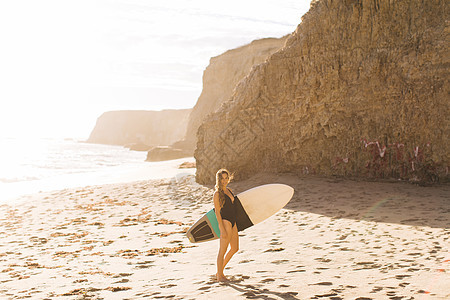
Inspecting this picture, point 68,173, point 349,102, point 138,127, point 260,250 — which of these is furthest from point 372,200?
point 138,127

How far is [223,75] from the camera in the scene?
4850 centimetres

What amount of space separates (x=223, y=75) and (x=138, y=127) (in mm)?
82045

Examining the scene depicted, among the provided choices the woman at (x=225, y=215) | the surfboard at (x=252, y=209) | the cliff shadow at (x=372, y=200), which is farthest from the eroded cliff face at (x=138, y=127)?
the woman at (x=225, y=215)

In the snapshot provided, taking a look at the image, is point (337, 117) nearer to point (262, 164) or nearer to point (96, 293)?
point (262, 164)

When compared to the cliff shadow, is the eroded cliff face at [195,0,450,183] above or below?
above

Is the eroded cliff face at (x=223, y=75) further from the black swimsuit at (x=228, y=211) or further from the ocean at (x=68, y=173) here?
the black swimsuit at (x=228, y=211)

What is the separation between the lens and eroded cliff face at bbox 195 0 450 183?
984cm

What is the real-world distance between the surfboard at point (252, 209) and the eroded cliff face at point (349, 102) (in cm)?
546

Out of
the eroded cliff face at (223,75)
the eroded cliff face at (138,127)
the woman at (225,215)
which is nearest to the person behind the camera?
the woman at (225,215)

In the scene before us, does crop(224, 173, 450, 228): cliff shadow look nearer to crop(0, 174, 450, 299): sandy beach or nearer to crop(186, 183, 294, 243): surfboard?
crop(0, 174, 450, 299): sandy beach

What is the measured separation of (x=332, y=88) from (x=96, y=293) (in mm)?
9405

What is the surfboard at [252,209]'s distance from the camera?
5.55 m

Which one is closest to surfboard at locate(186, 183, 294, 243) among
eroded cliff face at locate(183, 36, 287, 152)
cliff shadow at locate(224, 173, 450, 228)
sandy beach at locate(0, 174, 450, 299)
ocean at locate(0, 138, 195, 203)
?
sandy beach at locate(0, 174, 450, 299)

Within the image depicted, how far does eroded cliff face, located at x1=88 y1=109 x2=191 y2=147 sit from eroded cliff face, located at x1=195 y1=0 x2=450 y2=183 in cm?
7944
